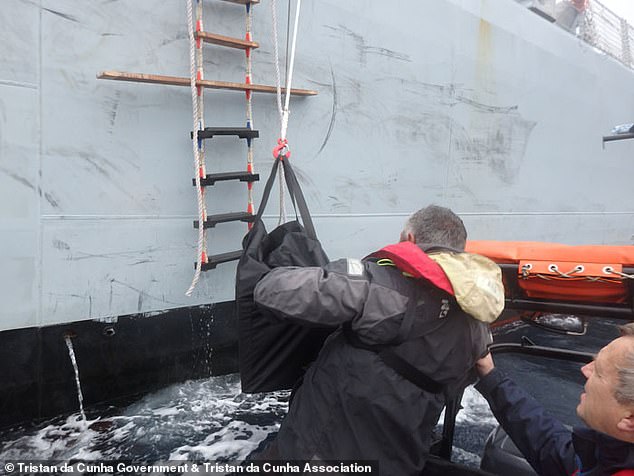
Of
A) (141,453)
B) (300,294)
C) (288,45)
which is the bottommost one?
(141,453)

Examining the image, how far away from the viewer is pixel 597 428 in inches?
45.9

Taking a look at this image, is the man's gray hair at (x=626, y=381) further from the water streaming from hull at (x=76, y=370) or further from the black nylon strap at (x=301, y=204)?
the water streaming from hull at (x=76, y=370)

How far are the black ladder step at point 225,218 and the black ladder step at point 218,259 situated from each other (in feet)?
0.85

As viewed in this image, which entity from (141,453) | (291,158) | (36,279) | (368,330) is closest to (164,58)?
(291,158)

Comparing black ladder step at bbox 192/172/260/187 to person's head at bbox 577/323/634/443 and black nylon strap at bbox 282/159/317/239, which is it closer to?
black nylon strap at bbox 282/159/317/239

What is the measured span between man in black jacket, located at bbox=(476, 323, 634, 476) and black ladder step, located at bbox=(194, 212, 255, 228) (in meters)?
2.54

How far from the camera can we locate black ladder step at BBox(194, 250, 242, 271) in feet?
12.0

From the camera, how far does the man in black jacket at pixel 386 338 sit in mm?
1461

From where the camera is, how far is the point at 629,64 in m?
10.2

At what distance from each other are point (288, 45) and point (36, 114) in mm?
2077

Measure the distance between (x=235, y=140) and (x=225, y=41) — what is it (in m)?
0.74

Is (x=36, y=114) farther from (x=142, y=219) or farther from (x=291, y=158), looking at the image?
(x=291, y=158)

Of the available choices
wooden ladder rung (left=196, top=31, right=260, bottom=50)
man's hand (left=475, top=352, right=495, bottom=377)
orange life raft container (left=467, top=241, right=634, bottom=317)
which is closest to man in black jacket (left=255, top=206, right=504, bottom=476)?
man's hand (left=475, top=352, right=495, bottom=377)

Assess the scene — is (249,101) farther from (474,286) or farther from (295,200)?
(474,286)
